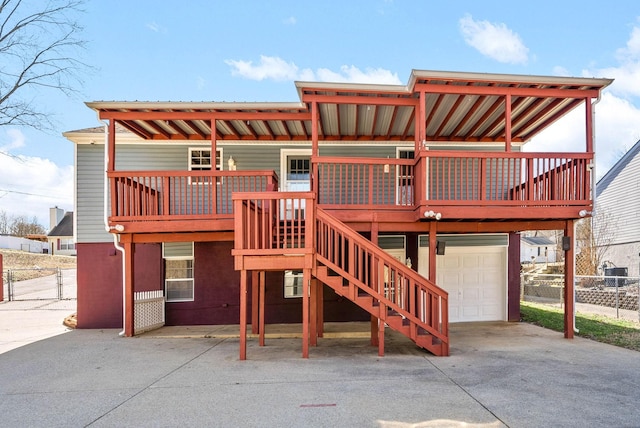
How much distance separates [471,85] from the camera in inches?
287

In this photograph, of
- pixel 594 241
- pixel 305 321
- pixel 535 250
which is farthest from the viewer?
pixel 535 250

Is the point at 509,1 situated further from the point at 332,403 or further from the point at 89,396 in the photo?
the point at 89,396

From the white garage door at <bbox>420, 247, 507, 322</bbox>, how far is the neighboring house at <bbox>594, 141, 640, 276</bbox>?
1132 cm

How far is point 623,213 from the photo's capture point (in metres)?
18.8

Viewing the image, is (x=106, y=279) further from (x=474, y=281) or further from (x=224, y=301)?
(x=474, y=281)

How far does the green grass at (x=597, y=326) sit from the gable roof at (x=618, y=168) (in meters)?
12.7

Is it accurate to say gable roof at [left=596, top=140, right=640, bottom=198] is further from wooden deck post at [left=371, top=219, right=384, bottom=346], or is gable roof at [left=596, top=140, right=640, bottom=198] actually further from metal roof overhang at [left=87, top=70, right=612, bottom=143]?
wooden deck post at [left=371, top=219, right=384, bottom=346]

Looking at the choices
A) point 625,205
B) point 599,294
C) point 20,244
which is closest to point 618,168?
point 625,205

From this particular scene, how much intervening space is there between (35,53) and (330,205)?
39.0 feet

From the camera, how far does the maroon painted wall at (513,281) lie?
10.4m

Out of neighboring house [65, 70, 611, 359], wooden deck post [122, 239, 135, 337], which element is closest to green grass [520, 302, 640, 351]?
neighboring house [65, 70, 611, 359]

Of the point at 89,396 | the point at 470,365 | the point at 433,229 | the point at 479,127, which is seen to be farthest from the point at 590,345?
the point at 89,396

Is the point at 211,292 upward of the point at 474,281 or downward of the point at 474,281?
downward

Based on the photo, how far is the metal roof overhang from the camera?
721 cm
